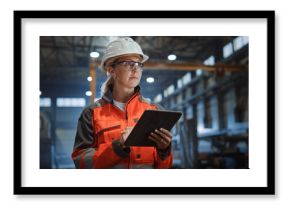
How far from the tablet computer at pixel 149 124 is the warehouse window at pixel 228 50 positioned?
0.46 meters

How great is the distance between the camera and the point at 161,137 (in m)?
2.25

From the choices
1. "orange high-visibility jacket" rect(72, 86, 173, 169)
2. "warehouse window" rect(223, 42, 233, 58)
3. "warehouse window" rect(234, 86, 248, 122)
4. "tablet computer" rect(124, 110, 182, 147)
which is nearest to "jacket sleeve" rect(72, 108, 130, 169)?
"orange high-visibility jacket" rect(72, 86, 173, 169)

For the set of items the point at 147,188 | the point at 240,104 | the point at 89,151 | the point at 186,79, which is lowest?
the point at 147,188

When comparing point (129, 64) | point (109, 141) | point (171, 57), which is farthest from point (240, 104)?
point (109, 141)

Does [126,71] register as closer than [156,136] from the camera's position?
No

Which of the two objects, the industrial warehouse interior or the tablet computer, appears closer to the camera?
the tablet computer

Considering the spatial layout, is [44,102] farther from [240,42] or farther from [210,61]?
[240,42]

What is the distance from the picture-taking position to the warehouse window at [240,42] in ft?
7.78

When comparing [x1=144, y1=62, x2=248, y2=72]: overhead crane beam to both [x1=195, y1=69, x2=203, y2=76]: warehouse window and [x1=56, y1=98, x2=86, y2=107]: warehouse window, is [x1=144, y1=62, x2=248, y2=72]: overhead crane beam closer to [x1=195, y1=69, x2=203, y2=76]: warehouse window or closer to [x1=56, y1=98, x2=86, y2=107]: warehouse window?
[x1=195, y1=69, x2=203, y2=76]: warehouse window

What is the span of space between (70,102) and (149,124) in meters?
0.47

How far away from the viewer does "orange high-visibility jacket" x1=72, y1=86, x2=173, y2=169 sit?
2277 millimetres

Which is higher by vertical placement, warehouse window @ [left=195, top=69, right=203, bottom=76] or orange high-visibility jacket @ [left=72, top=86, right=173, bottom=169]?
warehouse window @ [left=195, top=69, right=203, bottom=76]

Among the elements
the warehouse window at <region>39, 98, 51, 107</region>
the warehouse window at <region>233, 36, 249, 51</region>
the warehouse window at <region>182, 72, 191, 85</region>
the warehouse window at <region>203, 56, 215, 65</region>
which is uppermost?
the warehouse window at <region>233, 36, 249, 51</region>

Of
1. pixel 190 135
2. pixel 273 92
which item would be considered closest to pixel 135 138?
pixel 190 135
